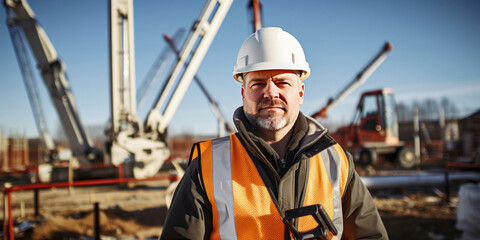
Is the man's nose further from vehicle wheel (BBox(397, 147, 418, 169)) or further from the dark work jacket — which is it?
vehicle wheel (BBox(397, 147, 418, 169))

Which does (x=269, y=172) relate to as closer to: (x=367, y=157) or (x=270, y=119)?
(x=270, y=119)

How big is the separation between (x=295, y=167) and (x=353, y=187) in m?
0.37

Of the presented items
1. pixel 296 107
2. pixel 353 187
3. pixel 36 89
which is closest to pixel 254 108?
pixel 296 107

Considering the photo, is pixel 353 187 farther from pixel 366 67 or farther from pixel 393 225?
pixel 366 67

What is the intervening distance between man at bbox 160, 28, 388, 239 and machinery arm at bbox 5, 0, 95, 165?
36.2 feet

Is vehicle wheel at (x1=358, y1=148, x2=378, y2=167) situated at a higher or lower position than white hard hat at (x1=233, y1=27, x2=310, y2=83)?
lower

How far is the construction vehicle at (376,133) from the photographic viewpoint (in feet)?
43.0

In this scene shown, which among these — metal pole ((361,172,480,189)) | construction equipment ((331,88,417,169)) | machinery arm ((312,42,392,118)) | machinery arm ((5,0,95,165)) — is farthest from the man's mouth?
machinery arm ((312,42,392,118))

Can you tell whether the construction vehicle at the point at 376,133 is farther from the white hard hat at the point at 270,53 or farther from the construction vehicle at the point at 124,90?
the white hard hat at the point at 270,53

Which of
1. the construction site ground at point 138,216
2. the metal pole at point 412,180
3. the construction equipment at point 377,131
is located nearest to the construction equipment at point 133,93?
the construction site ground at point 138,216

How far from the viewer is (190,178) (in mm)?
1486

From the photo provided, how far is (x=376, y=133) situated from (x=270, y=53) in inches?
517

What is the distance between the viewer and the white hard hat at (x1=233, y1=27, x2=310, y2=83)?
1677 millimetres

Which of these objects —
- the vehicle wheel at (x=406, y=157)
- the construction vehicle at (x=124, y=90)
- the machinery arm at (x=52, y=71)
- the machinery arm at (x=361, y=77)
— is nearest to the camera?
the construction vehicle at (x=124, y=90)
